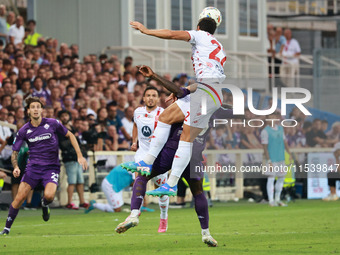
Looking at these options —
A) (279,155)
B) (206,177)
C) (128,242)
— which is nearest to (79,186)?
(206,177)

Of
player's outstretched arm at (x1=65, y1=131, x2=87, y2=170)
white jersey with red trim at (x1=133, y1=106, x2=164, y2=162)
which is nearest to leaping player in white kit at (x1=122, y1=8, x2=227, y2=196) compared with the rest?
player's outstretched arm at (x1=65, y1=131, x2=87, y2=170)

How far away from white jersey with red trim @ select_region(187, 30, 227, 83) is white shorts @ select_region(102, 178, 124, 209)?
847 centimetres

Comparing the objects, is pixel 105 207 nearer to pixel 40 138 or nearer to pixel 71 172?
pixel 71 172

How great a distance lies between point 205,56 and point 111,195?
28.7 ft

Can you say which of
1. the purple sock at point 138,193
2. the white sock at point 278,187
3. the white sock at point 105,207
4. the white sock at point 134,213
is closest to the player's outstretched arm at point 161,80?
the purple sock at point 138,193

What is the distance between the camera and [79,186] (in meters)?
20.8

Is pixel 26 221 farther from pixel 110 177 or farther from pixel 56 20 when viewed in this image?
pixel 56 20

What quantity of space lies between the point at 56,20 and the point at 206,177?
1074 centimetres

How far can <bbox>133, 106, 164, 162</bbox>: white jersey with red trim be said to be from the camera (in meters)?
16.6

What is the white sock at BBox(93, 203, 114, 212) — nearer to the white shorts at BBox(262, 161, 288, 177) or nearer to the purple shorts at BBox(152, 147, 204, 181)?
the white shorts at BBox(262, 161, 288, 177)

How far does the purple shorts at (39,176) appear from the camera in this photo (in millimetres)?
14578

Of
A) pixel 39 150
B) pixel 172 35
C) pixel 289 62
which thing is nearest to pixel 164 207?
pixel 39 150

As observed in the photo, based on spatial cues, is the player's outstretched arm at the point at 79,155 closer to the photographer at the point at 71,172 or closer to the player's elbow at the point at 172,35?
the player's elbow at the point at 172,35

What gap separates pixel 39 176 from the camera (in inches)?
576
